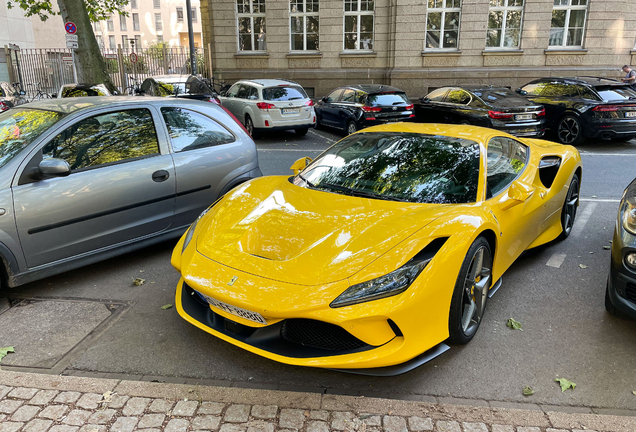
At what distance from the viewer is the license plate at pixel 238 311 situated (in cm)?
281

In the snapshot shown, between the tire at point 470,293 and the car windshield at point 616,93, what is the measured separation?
10.1 metres

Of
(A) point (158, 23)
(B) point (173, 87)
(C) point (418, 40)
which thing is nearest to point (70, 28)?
(B) point (173, 87)

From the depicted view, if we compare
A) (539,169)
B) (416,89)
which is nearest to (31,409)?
(539,169)

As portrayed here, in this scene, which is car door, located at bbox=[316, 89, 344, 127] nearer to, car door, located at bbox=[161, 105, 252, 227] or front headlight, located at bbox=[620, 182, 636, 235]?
car door, located at bbox=[161, 105, 252, 227]

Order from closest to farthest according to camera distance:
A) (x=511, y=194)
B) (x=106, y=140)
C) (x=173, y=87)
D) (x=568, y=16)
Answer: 1. (x=511, y=194)
2. (x=106, y=140)
3. (x=173, y=87)
4. (x=568, y=16)

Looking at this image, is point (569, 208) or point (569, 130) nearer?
point (569, 208)

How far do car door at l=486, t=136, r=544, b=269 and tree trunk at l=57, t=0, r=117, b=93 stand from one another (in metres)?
13.3

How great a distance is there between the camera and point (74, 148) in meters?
4.25

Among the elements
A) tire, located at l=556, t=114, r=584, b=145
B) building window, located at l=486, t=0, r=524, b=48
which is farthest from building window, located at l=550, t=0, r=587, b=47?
tire, located at l=556, t=114, r=584, b=145

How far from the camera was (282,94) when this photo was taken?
1301cm

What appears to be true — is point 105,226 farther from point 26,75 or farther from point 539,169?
point 26,75

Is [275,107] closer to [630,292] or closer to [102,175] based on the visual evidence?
[102,175]

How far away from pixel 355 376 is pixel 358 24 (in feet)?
64.8

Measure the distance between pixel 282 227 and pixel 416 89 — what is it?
1832 cm
